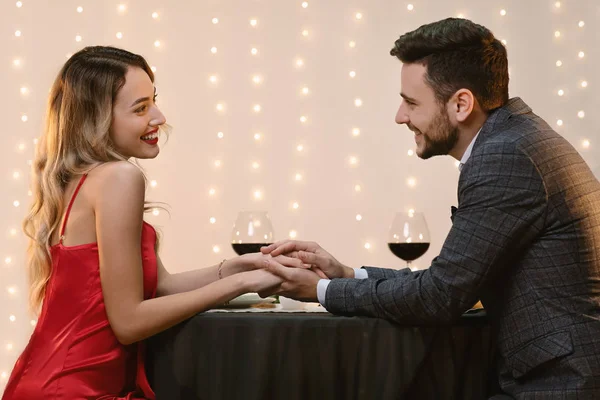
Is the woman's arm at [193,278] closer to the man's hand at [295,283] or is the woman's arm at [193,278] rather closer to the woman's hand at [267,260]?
the woman's hand at [267,260]

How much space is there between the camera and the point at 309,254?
6.53 ft

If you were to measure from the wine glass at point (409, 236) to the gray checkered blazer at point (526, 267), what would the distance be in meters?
0.52

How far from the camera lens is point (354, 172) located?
12.8 feet

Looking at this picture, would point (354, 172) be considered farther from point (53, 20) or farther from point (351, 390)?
point (351, 390)

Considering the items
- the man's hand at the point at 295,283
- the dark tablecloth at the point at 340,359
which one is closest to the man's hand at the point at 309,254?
the man's hand at the point at 295,283

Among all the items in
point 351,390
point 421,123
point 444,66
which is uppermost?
point 444,66

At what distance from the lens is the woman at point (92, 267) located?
5.77 ft

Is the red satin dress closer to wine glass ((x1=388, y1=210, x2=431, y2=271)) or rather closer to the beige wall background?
wine glass ((x1=388, y1=210, x2=431, y2=271))

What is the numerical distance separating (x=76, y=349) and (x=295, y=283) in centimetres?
53

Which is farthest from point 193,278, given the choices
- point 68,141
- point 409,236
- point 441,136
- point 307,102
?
point 307,102

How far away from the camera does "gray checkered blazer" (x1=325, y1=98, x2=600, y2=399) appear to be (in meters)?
1.57

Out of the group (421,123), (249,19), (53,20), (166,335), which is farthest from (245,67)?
(166,335)

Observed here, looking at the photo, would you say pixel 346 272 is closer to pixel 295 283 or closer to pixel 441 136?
pixel 295 283

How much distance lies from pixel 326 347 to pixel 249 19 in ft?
8.63
